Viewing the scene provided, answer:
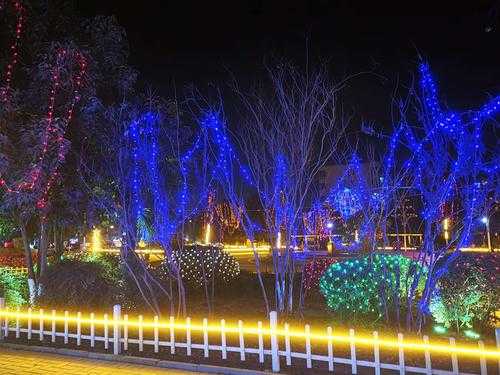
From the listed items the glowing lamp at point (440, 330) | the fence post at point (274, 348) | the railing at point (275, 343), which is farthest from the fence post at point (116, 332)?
the glowing lamp at point (440, 330)

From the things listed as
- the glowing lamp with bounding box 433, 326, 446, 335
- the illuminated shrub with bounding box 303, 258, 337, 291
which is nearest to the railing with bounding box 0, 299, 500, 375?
the glowing lamp with bounding box 433, 326, 446, 335

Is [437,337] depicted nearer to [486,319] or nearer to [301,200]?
[486,319]

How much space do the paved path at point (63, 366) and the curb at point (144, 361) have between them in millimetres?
112

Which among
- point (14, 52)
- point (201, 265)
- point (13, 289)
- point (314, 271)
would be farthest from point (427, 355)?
point (14, 52)

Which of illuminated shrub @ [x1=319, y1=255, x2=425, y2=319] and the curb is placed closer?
the curb

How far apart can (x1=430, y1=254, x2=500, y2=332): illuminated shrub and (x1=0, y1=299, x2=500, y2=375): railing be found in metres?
1.53

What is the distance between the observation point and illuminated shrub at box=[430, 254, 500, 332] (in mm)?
8695

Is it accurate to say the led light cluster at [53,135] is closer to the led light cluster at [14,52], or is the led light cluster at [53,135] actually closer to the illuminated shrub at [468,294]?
the led light cluster at [14,52]

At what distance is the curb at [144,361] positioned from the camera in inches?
277

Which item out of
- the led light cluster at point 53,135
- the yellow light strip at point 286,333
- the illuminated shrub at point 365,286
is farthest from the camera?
the led light cluster at point 53,135

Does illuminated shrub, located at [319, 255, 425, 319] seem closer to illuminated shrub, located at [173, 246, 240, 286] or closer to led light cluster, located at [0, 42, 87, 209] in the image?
illuminated shrub, located at [173, 246, 240, 286]

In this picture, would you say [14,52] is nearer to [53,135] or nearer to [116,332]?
[53,135]

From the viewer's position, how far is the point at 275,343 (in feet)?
22.8

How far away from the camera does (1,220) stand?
13.1 metres
